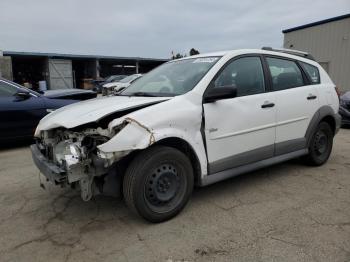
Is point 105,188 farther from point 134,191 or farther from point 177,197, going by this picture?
point 177,197

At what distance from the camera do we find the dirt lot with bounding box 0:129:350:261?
8.42 ft

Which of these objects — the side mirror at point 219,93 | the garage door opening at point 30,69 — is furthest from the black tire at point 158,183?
the garage door opening at point 30,69

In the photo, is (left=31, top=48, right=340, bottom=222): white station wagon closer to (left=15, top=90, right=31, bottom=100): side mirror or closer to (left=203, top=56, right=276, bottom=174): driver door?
(left=203, top=56, right=276, bottom=174): driver door

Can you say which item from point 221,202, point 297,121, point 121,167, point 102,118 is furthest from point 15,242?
point 297,121

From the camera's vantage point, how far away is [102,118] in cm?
284

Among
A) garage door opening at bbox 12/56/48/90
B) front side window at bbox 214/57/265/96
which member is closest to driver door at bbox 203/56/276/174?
front side window at bbox 214/57/265/96

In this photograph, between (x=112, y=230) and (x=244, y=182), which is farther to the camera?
(x=244, y=182)

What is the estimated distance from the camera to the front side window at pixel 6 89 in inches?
242

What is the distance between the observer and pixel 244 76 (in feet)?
12.0

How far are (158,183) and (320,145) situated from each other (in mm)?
2886

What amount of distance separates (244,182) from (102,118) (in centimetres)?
217

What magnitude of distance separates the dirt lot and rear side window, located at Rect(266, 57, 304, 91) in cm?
127

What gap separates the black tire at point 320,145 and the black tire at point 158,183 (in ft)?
7.54

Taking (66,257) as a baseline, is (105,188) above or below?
above
